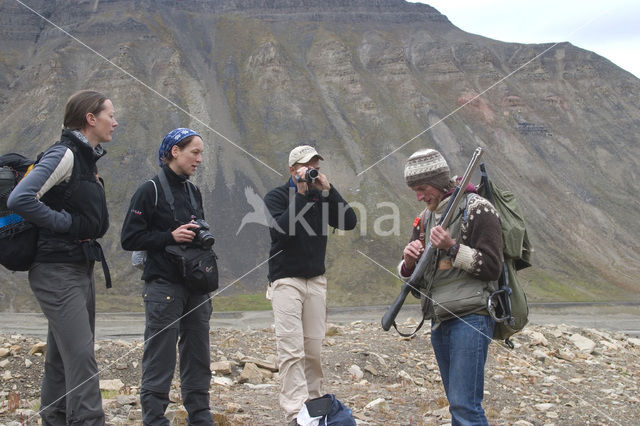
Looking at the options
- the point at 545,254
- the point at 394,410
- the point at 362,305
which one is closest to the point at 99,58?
the point at 362,305

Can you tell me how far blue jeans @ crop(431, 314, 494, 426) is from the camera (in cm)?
416

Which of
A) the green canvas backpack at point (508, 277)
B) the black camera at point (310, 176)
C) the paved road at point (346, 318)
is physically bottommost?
the paved road at point (346, 318)

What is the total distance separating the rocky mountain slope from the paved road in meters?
3.36

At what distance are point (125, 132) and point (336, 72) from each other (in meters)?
21.1

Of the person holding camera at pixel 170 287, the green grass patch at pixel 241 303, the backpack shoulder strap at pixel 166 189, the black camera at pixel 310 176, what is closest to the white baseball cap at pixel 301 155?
the black camera at pixel 310 176

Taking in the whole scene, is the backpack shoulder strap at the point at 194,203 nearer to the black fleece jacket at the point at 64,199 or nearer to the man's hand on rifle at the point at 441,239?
the black fleece jacket at the point at 64,199

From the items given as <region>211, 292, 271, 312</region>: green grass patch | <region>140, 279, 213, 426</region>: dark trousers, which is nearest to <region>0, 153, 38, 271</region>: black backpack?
<region>140, 279, 213, 426</region>: dark trousers

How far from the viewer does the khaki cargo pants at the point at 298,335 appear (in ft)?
17.7

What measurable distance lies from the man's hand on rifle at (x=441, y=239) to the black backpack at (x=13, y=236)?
267 cm

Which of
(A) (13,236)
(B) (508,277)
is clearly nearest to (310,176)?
(B) (508,277)

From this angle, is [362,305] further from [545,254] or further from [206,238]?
[206,238]

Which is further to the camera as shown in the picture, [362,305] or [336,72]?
[336,72]

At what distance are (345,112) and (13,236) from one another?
2153 inches

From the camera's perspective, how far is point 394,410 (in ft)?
23.0
